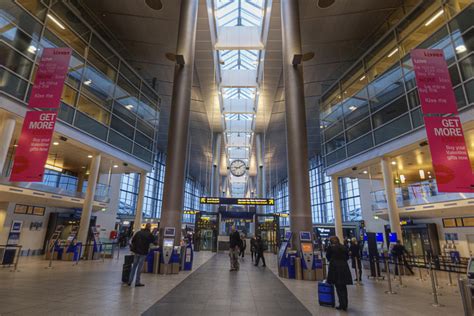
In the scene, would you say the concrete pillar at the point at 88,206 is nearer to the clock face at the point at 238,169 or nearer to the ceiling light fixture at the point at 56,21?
the ceiling light fixture at the point at 56,21

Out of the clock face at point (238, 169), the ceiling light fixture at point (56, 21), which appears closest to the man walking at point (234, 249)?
the ceiling light fixture at point (56, 21)

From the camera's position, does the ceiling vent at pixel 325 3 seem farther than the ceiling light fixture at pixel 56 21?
Yes

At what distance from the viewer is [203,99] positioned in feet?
81.7

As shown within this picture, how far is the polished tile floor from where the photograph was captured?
5086mm

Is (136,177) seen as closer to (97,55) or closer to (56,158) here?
(56,158)

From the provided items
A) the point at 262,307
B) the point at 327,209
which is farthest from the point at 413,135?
the point at 327,209

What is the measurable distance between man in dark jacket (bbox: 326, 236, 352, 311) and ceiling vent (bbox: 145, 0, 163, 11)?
49.9 feet

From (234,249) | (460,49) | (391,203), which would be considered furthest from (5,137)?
(460,49)

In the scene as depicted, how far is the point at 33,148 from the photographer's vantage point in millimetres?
7902

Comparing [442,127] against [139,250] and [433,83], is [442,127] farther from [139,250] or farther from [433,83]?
[139,250]

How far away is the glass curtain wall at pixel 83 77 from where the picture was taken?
33.8ft

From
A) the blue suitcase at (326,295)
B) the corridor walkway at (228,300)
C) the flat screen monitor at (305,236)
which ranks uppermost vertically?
the flat screen monitor at (305,236)

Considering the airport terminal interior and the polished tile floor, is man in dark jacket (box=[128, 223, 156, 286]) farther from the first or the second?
the polished tile floor

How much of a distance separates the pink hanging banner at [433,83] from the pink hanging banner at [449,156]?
40cm
